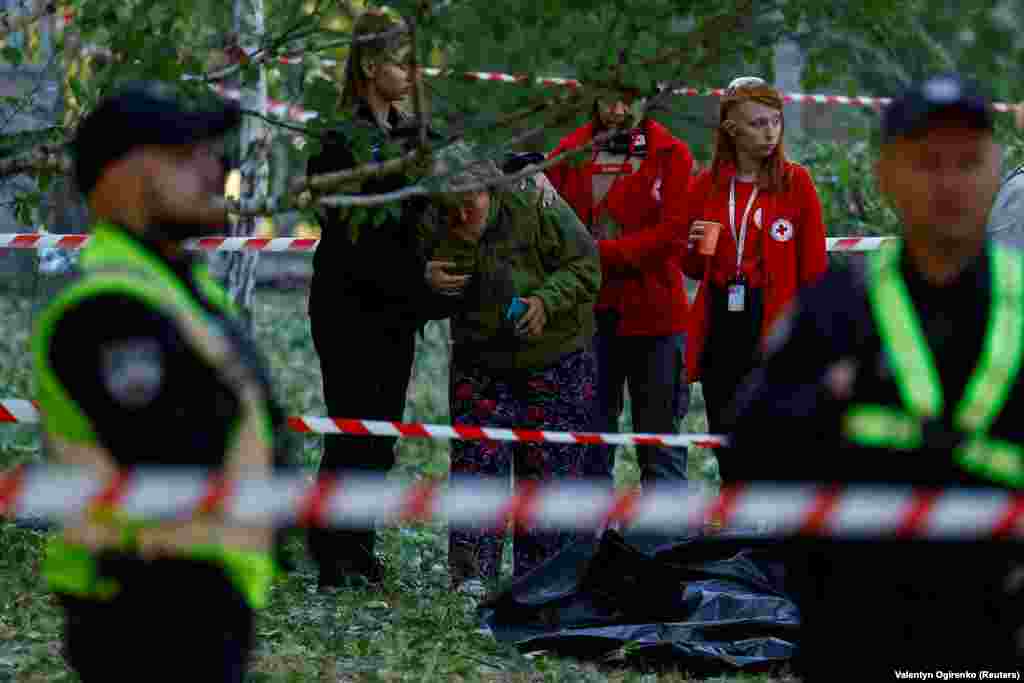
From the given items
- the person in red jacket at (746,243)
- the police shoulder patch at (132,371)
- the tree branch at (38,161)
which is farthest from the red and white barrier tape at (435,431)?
the police shoulder patch at (132,371)

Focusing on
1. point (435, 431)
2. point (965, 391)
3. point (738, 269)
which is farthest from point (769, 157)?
point (965, 391)

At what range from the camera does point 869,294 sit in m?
3.50

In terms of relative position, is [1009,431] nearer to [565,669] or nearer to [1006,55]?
[565,669]

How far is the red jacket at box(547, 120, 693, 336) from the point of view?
808 centimetres

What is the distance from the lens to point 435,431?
22.9 ft

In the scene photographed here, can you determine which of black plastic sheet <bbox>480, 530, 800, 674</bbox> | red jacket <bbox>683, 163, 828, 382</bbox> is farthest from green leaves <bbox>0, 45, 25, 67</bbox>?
red jacket <bbox>683, 163, 828, 382</bbox>

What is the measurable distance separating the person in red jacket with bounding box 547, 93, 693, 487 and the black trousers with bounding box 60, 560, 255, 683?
4.71 metres

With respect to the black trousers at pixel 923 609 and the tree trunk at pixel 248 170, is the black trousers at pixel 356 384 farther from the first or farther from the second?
the black trousers at pixel 923 609

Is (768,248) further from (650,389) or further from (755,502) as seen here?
(755,502)

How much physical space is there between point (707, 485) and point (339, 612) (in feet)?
11.8

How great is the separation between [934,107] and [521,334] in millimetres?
4104

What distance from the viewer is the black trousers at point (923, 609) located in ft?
11.3

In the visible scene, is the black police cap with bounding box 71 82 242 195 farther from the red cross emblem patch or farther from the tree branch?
the red cross emblem patch

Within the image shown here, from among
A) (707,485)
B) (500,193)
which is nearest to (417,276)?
(500,193)
